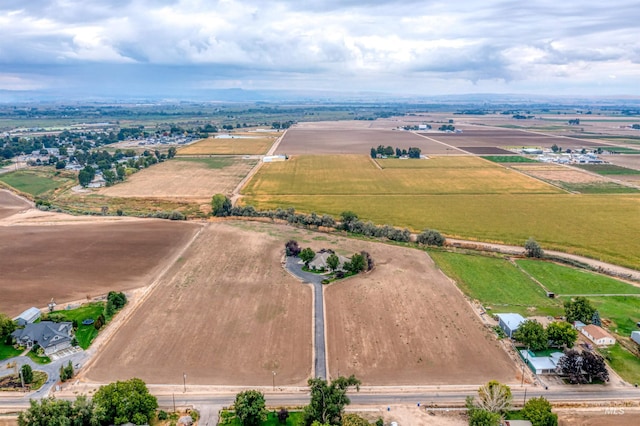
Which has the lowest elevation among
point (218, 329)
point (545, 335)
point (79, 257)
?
point (218, 329)

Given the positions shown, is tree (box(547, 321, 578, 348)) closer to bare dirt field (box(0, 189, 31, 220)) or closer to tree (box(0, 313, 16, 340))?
tree (box(0, 313, 16, 340))

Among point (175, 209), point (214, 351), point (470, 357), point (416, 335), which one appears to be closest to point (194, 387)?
point (214, 351)

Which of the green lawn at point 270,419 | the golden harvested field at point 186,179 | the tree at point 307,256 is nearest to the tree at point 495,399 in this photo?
the green lawn at point 270,419

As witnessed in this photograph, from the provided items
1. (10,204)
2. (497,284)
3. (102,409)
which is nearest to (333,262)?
(497,284)

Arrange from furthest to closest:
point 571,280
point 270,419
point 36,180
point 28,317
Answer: point 36,180, point 571,280, point 28,317, point 270,419

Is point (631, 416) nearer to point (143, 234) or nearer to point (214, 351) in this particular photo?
point (214, 351)

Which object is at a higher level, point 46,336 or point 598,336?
point 46,336

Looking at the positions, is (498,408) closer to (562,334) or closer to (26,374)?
(562,334)

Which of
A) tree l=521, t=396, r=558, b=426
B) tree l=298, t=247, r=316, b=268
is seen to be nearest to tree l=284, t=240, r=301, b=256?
tree l=298, t=247, r=316, b=268
